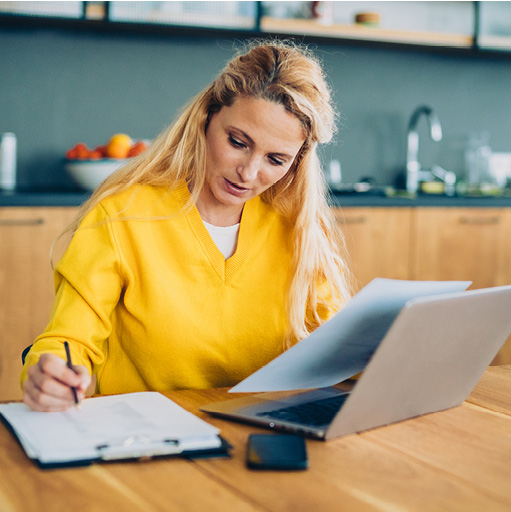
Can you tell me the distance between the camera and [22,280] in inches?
101

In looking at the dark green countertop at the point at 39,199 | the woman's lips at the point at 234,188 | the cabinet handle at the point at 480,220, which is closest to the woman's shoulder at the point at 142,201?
the woman's lips at the point at 234,188

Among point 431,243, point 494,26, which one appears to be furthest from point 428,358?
point 494,26

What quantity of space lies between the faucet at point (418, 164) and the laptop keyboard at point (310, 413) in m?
2.61

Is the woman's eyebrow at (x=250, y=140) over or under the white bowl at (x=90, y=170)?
over

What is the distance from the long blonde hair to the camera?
1.33 m

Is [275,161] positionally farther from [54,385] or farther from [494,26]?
[494,26]

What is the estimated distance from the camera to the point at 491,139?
3.99 metres

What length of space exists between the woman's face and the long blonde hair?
21 millimetres

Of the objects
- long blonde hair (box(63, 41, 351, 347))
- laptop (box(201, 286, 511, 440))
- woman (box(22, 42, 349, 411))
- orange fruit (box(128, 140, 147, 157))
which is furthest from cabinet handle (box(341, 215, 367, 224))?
laptop (box(201, 286, 511, 440))

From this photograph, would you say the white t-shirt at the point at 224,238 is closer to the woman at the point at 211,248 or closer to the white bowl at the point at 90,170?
the woman at the point at 211,248

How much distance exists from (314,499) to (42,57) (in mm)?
2836

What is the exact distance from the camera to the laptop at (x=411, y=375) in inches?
33.1

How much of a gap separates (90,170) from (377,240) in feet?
4.17

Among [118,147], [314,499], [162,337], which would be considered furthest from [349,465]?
[118,147]
